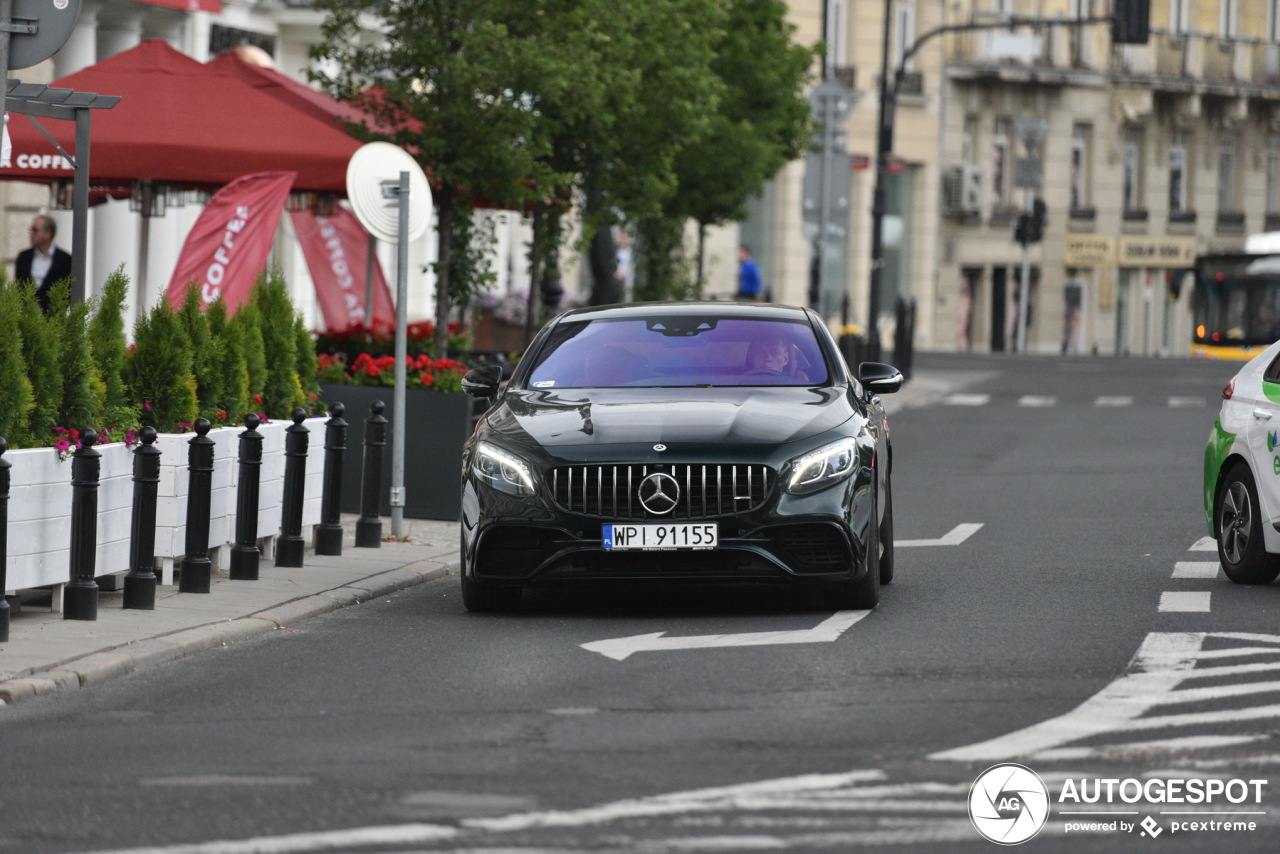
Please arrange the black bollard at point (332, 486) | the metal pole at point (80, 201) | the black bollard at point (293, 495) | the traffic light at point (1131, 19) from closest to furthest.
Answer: the black bollard at point (293, 495) → the black bollard at point (332, 486) → the metal pole at point (80, 201) → the traffic light at point (1131, 19)

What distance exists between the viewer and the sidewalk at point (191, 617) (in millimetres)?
9336

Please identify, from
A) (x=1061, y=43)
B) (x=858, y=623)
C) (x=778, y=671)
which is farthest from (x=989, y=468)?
(x=1061, y=43)

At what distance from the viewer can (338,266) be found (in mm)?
23156

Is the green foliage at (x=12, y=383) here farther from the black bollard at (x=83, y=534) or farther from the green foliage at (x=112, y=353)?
the green foliage at (x=112, y=353)

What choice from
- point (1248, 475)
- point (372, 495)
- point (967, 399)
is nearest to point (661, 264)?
point (967, 399)

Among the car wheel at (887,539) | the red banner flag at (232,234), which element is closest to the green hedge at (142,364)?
the red banner flag at (232,234)

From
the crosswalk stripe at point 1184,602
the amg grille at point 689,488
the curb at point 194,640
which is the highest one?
the amg grille at point 689,488

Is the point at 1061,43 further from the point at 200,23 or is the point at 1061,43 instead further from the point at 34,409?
the point at 34,409

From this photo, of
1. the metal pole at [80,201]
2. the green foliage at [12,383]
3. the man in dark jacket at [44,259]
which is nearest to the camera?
the green foliage at [12,383]

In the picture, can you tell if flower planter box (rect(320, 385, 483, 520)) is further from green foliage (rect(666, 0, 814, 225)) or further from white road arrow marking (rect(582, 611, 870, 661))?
green foliage (rect(666, 0, 814, 225))

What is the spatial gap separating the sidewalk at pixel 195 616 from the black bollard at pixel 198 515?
8 centimetres

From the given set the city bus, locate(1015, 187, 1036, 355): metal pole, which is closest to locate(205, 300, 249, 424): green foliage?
the city bus

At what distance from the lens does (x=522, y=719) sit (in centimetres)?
812

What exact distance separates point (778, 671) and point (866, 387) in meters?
3.20
